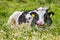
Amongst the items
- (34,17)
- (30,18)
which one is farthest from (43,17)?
(30,18)

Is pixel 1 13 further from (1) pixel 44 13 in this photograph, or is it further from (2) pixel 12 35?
(2) pixel 12 35

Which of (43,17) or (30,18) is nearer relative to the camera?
(43,17)

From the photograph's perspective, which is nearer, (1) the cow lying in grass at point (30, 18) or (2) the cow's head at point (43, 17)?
(2) the cow's head at point (43, 17)

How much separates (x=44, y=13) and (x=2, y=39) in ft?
16.0

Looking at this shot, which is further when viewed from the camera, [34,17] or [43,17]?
[34,17]

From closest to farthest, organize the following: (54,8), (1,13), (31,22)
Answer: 1. (31,22)
2. (1,13)
3. (54,8)

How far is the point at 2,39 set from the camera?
6.39 m

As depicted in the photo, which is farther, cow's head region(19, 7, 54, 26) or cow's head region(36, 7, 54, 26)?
cow's head region(19, 7, 54, 26)

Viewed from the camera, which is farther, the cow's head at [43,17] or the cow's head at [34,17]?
the cow's head at [34,17]

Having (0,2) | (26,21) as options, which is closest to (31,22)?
(26,21)

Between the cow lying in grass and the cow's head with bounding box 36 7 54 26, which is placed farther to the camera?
the cow lying in grass

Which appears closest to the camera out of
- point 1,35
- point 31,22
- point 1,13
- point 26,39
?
point 26,39

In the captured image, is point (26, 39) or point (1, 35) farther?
point (1, 35)

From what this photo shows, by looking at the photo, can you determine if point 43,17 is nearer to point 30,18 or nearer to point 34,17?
point 34,17
